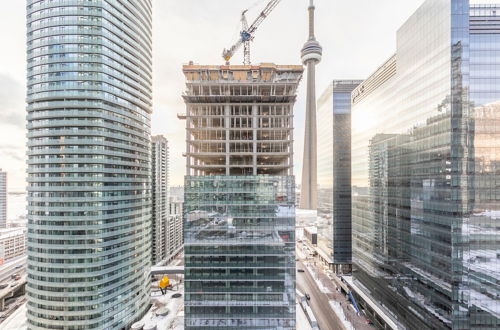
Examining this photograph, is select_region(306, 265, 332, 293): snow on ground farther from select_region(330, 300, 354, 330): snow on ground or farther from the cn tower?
the cn tower

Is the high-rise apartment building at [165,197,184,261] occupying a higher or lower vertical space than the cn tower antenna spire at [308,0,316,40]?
lower

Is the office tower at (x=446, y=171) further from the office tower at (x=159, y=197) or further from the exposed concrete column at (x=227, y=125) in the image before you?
the office tower at (x=159, y=197)

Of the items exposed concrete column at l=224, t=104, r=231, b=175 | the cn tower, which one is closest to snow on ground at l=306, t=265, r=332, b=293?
exposed concrete column at l=224, t=104, r=231, b=175

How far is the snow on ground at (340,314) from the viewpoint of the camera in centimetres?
6850

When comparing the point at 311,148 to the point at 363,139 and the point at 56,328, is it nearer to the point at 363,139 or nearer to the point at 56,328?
the point at 363,139

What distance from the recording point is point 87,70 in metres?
66.0

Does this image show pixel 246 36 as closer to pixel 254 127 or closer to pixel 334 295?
pixel 254 127

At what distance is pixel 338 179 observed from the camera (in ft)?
344

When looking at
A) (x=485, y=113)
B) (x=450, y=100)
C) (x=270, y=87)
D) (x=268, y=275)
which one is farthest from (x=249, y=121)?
(x=485, y=113)

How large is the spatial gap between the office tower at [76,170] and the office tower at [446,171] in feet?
274

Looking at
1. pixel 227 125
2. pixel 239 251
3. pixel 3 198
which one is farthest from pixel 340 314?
pixel 3 198

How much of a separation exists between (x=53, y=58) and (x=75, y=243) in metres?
56.2

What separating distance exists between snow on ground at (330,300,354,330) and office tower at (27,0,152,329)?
228 ft

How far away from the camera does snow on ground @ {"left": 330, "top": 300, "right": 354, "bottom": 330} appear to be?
225 ft
